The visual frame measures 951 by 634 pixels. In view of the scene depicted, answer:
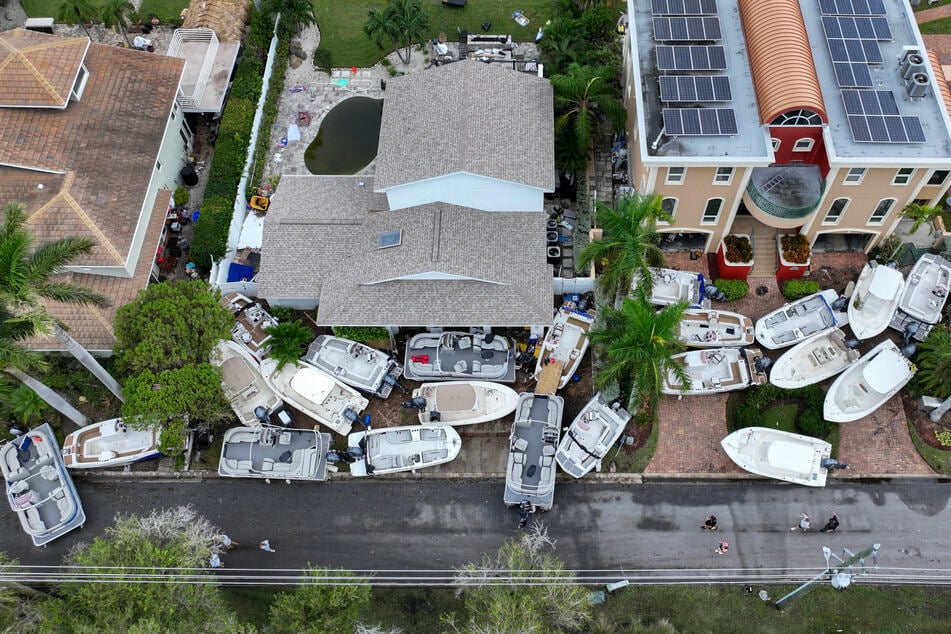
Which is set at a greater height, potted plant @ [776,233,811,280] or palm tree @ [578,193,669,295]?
palm tree @ [578,193,669,295]

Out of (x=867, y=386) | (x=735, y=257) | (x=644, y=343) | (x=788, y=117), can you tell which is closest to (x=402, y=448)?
(x=644, y=343)

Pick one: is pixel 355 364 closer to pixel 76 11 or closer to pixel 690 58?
pixel 690 58

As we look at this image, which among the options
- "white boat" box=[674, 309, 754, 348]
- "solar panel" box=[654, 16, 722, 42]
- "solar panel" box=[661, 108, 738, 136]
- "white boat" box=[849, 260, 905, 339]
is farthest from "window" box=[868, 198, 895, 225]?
"solar panel" box=[654, 16, 722, 42]

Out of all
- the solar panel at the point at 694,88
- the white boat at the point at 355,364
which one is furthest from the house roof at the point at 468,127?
the white boat at the point at 355,364

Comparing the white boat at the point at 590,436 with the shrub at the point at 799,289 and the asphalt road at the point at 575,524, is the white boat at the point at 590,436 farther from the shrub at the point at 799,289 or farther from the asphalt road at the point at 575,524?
the shrub at the point at 799,289

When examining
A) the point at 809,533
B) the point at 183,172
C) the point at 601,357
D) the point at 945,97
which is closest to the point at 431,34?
the point at 183,172

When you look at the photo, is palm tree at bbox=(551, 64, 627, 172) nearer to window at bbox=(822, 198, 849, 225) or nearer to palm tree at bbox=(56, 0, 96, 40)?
window at bbox=(822, 198, 849, 225)
